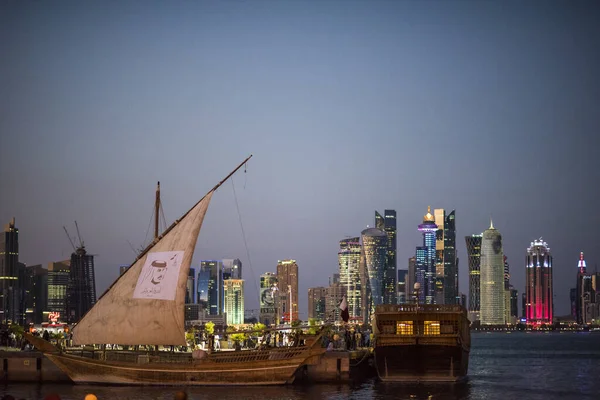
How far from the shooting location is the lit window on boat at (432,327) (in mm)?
66688

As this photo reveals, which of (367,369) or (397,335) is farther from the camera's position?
(367,369)

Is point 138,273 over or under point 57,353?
over

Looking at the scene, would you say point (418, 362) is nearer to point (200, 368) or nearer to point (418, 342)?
point (418, 342)

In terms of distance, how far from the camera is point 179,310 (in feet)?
197

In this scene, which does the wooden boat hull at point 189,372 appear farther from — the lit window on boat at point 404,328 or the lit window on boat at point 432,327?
the lit window on boat at point 432,327

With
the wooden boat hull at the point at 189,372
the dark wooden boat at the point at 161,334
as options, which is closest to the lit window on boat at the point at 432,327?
the dark wooden boat at the point at 161,334

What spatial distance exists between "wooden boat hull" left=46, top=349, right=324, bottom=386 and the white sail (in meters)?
3.53

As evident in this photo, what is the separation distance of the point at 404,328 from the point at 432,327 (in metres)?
1.98

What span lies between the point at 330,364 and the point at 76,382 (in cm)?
1774

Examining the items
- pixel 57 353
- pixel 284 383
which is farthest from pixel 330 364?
pixel 57 353

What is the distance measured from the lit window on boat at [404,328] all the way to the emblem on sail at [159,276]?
1673 centimetres

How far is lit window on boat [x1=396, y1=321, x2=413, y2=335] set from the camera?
2635 inches

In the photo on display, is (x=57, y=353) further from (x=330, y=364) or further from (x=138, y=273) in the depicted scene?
(x=330, y=364)

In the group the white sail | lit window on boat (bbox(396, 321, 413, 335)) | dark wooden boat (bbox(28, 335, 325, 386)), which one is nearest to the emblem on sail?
the white sail
